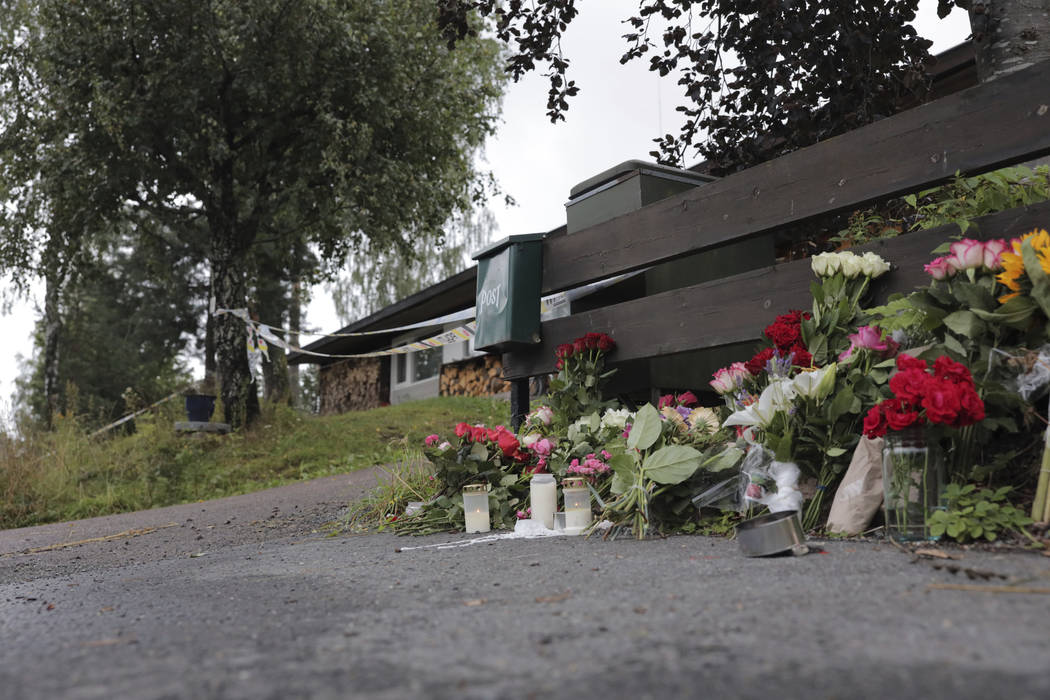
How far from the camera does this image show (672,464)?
306 cm

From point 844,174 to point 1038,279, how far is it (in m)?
1.17

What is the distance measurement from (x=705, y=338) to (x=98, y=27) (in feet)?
32.3

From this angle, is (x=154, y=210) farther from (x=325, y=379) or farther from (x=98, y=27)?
(x=325, y=379)

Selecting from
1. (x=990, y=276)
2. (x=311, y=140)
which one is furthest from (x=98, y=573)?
(x=311, y=140)

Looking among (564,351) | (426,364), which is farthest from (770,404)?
(426,364)

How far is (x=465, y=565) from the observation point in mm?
2645

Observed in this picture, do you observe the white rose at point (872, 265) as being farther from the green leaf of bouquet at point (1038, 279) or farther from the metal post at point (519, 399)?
the metal post at point (519, 399)

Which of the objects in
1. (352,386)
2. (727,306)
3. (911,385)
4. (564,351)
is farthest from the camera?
(352,386)

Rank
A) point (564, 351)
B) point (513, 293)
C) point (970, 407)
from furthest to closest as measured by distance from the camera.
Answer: point (513, 293) → point (564, 351) → point (970, 407)

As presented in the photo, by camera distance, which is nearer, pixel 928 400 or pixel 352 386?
pixel 928 400

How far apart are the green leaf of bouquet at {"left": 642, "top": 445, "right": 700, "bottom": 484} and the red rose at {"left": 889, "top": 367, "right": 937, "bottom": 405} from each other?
35.8 inches

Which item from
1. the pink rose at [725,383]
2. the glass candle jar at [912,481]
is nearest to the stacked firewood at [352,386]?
the pink rose at [725,383]

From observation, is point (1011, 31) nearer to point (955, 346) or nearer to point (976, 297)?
point (976, 297)

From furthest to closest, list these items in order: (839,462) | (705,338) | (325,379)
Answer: (325,379)
(705,338)
(839,462)
